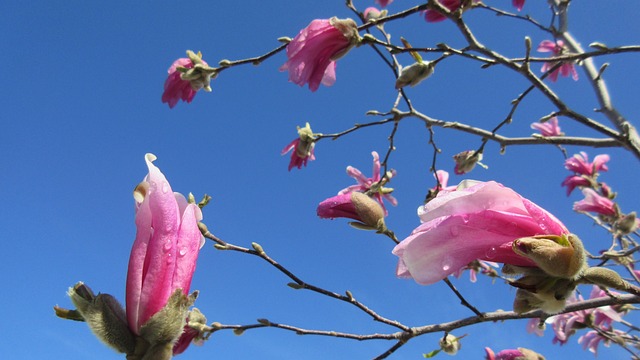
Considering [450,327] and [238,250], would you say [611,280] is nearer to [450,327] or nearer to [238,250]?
[450,327]

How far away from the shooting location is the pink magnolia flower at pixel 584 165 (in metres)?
3.52

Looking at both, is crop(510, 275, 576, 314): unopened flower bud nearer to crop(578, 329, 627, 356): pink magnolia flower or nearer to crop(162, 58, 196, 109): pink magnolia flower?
crop(162, 58, 196, 109): pink magnolia flower

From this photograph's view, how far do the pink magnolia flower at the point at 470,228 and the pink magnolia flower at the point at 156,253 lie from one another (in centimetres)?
35

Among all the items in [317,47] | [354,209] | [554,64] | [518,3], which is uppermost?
[554,64]

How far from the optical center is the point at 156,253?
2.50 feet

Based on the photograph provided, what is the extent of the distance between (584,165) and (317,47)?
268 cm

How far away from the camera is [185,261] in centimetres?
78

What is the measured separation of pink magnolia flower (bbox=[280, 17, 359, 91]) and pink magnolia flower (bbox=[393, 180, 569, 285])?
3.02ft

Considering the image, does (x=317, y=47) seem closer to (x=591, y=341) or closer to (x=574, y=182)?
(x=574, y=182)

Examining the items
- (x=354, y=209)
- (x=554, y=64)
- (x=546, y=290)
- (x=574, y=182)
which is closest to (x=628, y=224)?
(x=574, y=182)

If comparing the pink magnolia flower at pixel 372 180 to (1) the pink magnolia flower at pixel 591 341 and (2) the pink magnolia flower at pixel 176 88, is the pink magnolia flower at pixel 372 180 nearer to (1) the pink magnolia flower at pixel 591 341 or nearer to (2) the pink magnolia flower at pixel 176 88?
(2) the pink magnolia flower at pixel 176 88

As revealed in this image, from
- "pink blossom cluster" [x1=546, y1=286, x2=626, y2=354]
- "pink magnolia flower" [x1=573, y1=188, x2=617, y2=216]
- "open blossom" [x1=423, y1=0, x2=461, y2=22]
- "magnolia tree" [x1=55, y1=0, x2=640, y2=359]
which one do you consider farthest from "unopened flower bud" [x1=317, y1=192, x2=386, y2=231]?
"pink magnolia flower" [x1=573, y1=188, x2=617, y2=216]

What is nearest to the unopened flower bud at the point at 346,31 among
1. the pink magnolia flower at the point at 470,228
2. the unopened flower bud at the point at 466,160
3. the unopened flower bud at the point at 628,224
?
the pink magnolia flower at the point at 470,228

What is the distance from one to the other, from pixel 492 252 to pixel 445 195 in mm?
123
